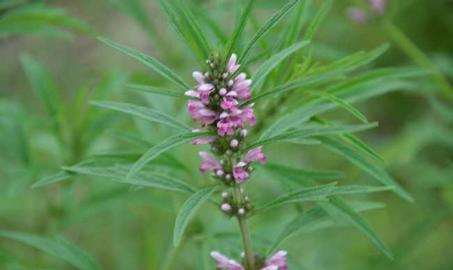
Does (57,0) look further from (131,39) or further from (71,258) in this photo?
(71,258)

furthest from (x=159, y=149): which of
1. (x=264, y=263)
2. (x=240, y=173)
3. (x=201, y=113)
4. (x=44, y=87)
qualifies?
(x=44, y=87)

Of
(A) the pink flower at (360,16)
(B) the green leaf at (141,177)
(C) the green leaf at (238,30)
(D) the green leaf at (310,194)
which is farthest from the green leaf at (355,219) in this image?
(A) the pink flower at (360,16)

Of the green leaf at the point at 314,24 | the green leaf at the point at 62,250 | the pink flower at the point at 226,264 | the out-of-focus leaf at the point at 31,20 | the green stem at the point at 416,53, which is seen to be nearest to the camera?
the pink flower at the point at 226,264

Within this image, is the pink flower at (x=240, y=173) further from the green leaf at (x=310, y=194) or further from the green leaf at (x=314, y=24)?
the green leaf at (x=314, y=24)

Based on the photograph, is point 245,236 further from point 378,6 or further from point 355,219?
point 378,6

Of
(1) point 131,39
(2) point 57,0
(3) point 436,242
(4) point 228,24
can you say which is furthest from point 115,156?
(2) point 57,0

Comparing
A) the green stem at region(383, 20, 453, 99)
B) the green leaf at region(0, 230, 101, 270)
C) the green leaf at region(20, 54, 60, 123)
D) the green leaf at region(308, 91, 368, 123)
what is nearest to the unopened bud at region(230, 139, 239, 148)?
the green leaf at region(308, 91, 368, 123)

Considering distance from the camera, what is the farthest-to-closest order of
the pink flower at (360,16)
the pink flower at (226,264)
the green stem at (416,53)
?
the pink flower at (360,16) → the green stem at (416,53) → the pink flower at (226,264)
